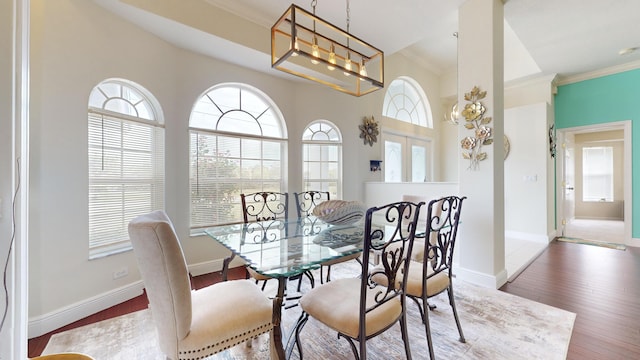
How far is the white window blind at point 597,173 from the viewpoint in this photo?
6.64 m

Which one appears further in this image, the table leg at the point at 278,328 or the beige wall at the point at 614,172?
the beige wall at the point at 614,172

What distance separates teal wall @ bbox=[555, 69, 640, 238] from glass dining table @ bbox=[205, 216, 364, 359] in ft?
17.0

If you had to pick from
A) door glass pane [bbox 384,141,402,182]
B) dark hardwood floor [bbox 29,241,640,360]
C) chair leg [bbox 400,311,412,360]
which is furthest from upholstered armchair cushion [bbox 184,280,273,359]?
door glass pane [bbox 384,141,402,182]

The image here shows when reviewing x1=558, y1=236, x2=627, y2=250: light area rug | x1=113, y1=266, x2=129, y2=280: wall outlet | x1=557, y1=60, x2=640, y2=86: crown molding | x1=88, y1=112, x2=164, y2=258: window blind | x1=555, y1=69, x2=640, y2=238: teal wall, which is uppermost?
x1=557, y1=60, x2=640, y2=86: crown molding

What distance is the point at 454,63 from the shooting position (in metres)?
5.70

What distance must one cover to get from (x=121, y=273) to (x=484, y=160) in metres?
3.79

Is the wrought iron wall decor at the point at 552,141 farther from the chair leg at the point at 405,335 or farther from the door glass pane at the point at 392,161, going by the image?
the chair leg at the point at 405,335

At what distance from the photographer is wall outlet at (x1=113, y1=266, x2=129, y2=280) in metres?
2.38

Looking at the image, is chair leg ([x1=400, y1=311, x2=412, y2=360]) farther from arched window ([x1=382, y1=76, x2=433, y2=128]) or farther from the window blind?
arched window ([x1=382, y1=76, x2=433, y2=128])

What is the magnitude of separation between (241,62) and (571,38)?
4.55 meters

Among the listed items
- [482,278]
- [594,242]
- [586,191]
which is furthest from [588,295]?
[586,191]

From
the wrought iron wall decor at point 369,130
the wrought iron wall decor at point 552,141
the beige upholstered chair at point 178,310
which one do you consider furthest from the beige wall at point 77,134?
the wrought iron wall decor at point 552,141

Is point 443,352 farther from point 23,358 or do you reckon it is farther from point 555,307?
point 23,358

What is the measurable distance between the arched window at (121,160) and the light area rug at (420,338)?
2.47 ft
